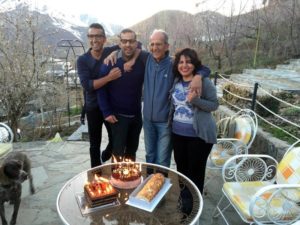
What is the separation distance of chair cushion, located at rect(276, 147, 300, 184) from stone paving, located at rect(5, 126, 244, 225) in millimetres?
675

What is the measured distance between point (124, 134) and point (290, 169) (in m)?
1.61

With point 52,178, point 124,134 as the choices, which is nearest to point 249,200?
point 124,134

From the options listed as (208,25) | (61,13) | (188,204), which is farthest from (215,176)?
(208,25)

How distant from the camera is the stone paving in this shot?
9.66 ft

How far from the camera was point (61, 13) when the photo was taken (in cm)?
1009

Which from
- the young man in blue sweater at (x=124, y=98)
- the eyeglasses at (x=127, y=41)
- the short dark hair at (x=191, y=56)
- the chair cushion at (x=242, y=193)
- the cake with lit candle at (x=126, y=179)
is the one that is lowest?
the chair cushion at (x=242, y=193)

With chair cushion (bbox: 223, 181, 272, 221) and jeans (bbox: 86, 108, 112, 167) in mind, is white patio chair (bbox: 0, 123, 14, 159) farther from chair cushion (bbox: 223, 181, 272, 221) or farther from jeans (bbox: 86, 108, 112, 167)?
chair cushion (bbox: 223, 181, 272, 221)

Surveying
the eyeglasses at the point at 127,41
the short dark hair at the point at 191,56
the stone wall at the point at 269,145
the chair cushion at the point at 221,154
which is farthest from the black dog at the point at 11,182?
the stone wall at the point at 269,145

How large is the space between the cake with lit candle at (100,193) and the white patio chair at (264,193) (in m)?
1.00

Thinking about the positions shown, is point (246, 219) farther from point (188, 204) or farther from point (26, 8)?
point (26, 8)

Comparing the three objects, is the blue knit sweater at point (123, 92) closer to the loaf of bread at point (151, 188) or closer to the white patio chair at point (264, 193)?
the loaf of bread at point (151, 188)

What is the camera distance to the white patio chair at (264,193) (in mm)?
2139

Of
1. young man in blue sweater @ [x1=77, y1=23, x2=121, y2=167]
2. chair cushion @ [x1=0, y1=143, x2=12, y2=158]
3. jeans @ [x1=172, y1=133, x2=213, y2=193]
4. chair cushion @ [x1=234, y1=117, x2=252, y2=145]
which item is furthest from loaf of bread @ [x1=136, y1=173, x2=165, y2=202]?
chair cushion @ [x1=0, y1=143, x2=12, y2=158]

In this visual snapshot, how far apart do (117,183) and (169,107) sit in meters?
0.91
